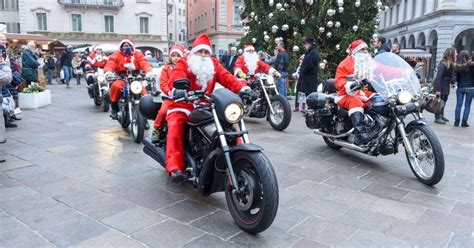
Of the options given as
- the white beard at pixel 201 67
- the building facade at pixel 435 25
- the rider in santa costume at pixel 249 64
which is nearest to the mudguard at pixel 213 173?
the white beard at pixel 201 67

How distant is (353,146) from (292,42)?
30.6 ft

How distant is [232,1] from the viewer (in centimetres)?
4578

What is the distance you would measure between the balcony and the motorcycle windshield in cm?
4183

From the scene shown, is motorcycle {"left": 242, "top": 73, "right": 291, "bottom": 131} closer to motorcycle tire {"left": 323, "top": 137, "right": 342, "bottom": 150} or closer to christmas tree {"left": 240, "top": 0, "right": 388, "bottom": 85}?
motorcycle tire {"left": 323, "top": 137, "right": 342, "bottom": 150}

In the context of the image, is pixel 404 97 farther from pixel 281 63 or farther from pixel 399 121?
pixel 281 63

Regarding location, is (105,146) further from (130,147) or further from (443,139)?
(443,139)

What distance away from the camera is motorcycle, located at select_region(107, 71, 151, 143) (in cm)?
656

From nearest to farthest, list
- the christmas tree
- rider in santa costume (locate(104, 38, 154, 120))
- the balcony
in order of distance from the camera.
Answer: rider in santa costume (locate(104, 38, 154, 120)) → the christmas tree → the balcony

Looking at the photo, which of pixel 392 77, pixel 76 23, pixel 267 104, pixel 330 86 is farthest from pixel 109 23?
pixel 392 77

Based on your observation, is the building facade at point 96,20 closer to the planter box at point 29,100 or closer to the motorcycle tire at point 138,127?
the planter box at point 29,100

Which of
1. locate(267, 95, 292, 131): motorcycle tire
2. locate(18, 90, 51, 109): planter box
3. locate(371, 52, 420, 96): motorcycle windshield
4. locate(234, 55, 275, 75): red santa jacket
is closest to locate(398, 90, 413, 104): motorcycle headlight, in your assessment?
locate(371, 52, 420, 96): motorcycle windshield

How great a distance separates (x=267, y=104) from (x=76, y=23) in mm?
39507

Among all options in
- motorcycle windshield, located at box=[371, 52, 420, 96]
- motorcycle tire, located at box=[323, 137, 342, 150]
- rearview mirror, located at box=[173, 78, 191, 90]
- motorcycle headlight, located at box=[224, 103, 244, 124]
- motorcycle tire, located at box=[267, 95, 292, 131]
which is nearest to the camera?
motorcycle headlight, located at box=[224, 103, 244, 124]

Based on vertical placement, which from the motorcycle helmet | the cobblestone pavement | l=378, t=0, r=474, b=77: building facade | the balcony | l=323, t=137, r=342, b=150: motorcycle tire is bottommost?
the cobblestone pavement
